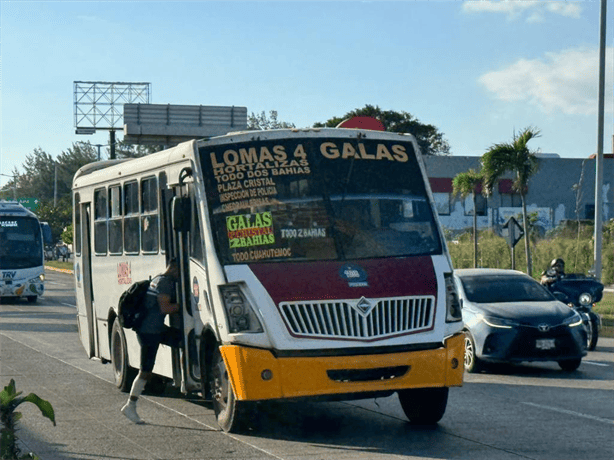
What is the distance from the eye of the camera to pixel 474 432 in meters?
10.8

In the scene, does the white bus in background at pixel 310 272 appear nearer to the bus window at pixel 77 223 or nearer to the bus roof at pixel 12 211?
the bus window at pixel 77 223

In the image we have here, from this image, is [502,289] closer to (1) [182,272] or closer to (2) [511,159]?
(1) [182,272]

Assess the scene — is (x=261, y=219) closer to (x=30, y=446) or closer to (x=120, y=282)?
(x=30, y=446)

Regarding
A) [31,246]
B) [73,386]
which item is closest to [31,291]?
[31,246]

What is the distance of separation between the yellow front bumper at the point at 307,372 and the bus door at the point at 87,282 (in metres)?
5.90

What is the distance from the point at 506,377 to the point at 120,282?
5.32m

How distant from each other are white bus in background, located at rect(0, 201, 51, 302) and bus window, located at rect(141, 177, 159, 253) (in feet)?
80.9

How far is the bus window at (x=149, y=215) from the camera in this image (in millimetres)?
12484

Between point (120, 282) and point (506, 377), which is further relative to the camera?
point (506, 377)

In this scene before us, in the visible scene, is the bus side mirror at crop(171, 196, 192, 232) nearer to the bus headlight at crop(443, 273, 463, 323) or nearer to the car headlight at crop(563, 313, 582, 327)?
the bus headlight at crop(443, 273, 463, 323)

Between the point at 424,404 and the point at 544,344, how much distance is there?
494 cm

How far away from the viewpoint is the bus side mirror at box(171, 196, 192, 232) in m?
11.0

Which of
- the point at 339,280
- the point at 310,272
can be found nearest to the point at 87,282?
the point at 310,272

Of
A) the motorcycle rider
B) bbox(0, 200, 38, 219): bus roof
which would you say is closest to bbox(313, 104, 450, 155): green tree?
bbox(0, 200, 38, 219): bus roof
